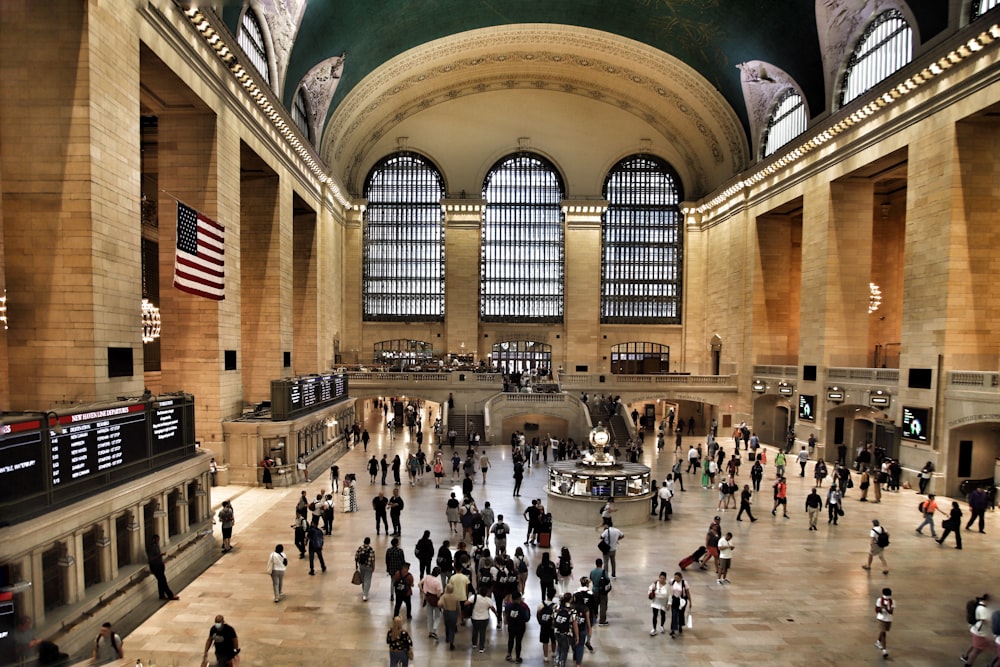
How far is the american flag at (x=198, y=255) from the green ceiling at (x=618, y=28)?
10577 mm

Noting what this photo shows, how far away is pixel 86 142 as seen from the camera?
11.7 meters

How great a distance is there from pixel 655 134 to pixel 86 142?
3511 centimetres

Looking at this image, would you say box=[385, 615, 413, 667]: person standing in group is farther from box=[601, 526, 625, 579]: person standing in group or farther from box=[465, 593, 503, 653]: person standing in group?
box=[601, 526, 625, 579]: person standing in group

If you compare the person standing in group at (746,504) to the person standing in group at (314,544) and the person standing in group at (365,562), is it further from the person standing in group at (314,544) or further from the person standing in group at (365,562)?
the person standing in group at (314,544)

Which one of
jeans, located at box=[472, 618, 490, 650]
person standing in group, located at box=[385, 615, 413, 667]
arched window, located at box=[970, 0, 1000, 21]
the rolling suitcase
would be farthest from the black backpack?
arched window, located at box=[970, 0, 1000, 21]

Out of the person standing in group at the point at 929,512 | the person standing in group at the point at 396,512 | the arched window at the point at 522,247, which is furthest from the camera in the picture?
the arched window at the point at 522,247

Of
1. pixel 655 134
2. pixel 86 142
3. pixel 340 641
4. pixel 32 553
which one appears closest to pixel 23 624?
pixel 32 553

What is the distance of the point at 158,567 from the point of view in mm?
9906

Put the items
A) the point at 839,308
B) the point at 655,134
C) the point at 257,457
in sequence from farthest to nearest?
the point at 655,134 → the point at 839,308 → the point at 257,457

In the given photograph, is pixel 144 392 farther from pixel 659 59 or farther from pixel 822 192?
pixel 659 59

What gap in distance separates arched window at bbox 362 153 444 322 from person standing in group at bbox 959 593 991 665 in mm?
34991

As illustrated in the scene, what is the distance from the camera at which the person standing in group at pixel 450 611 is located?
868 centimetres

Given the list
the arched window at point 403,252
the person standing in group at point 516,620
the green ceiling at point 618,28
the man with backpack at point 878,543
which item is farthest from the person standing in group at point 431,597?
the arched window at point 403,252

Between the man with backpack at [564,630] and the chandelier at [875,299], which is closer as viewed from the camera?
the man with backpack at [564,630]
